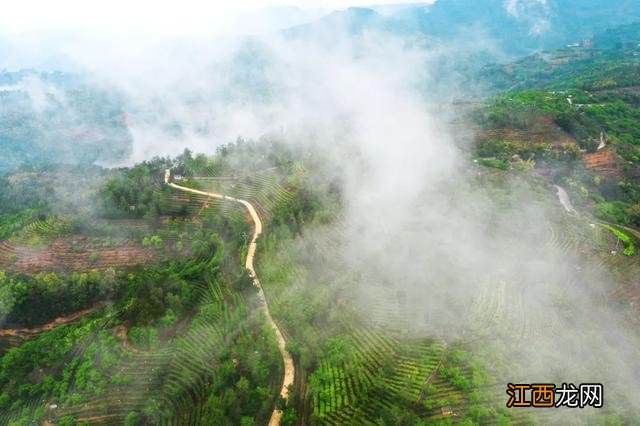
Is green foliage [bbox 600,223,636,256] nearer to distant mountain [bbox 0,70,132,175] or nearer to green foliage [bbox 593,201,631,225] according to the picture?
green foliage [bbox 593,201,631,225]

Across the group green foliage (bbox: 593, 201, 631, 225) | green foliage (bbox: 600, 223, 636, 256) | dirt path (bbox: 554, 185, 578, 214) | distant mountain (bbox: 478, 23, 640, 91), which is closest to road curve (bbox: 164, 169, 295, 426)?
green foliage (bbox: 600, 223, 636, 256)

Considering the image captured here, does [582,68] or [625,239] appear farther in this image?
[582,68]

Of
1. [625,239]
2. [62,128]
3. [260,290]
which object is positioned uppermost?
[62,128]

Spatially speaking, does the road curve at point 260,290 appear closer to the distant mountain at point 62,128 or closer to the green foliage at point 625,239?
the green foliage at point 625,239

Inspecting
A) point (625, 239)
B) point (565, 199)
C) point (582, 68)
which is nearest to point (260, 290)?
point (625, 239)

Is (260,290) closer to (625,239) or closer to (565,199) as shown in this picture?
(625,239)

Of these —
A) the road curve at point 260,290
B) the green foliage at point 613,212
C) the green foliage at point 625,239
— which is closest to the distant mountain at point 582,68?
the green foliage at point 613,212

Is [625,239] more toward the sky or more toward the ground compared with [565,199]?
more toward the ground

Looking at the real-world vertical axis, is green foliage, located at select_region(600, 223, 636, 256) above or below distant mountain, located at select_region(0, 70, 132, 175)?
below

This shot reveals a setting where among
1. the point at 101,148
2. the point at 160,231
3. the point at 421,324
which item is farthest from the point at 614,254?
the point at 101,148
